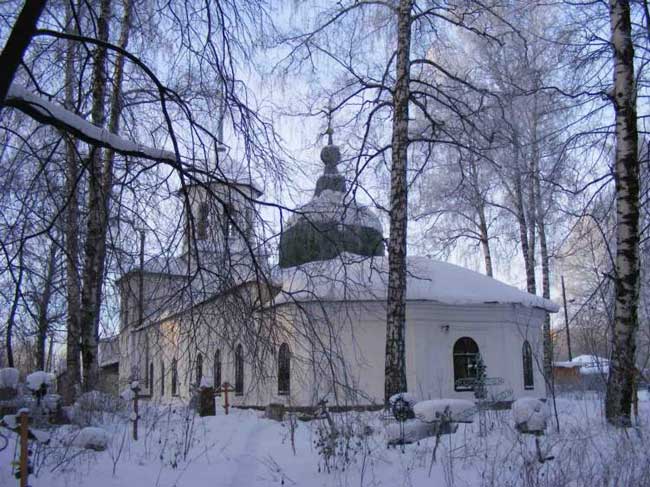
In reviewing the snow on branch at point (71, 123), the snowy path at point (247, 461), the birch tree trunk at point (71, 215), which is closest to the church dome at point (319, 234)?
the snow on branch at point (71, 123)

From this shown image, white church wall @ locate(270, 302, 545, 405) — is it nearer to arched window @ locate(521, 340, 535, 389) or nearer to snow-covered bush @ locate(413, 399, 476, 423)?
arched window @ locate(521, 340, 535, 389)

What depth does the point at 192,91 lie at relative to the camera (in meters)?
5.82

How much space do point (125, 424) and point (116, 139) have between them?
6617 mm

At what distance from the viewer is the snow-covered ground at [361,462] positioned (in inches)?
247

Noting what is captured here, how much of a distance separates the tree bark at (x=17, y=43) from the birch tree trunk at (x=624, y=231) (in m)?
7.91

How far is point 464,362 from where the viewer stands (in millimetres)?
18016

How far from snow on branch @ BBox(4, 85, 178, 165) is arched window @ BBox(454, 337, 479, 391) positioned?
1426 centimetres

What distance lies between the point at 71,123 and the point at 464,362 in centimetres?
1503

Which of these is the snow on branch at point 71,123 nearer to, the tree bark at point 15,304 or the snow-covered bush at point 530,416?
the tree bark at point 15,304

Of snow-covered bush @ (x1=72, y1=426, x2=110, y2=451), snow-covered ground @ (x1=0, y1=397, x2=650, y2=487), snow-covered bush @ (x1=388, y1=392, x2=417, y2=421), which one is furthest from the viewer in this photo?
snow-covered bush @ (x1=388, y1=392, x2=417, y2=421)

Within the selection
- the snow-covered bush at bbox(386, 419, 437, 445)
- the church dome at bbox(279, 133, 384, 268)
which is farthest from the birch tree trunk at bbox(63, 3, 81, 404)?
the snow-covered bush at bbox(386, 419, 437, 445)

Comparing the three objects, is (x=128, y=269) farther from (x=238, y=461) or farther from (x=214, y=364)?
(x=238, y=461)

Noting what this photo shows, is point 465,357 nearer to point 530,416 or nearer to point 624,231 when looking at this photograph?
point 624,231

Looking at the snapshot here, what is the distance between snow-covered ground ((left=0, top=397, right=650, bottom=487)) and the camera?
6.27 metres
